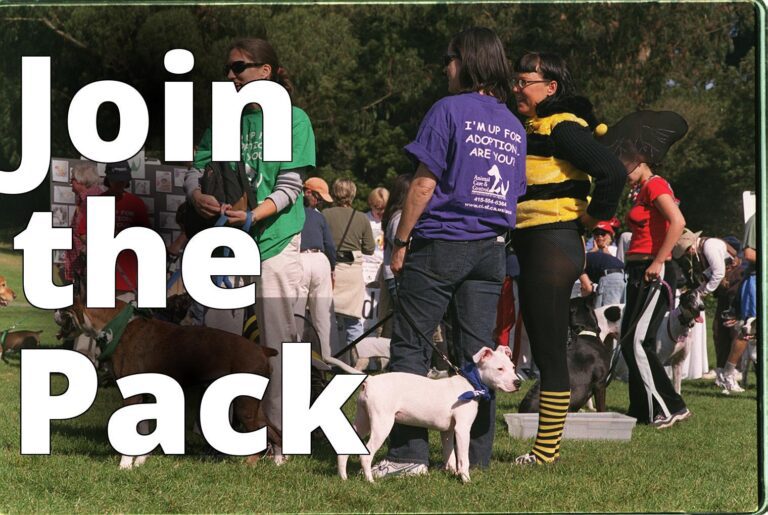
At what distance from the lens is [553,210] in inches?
178

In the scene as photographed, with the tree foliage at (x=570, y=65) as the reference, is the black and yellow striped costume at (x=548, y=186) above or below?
below

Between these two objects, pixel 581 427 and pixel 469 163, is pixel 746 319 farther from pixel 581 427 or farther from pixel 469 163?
pixel 469 163

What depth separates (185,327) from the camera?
4.48m

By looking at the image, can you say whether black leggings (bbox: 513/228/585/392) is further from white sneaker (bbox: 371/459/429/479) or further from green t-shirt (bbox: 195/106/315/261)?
green t-shirt (bbox: 195/106/315/261)

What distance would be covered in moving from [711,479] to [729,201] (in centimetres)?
867

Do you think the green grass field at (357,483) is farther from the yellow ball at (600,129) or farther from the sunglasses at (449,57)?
the sunglasses at (449,57)

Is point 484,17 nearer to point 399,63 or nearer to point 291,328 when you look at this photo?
point 399,63

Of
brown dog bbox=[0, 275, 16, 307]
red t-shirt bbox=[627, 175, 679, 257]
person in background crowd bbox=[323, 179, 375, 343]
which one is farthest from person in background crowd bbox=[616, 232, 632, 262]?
brown dog bbox=[0, 275, 16, 307]

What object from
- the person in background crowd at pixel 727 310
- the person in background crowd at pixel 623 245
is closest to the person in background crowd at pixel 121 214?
the person in background crowd at pixel 623 245

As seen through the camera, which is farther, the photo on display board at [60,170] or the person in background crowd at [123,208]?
the photo on display board at [60,170]

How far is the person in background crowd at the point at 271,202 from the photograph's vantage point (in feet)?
14.4

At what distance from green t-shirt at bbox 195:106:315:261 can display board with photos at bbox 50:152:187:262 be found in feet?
2.92

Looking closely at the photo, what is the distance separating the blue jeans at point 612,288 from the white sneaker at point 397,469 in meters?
3.64

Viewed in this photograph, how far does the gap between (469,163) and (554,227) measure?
0.58 m
